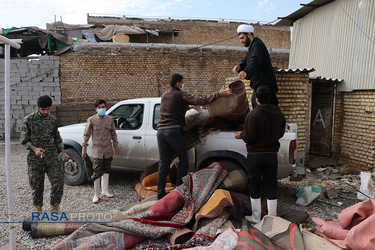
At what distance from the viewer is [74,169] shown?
582cm

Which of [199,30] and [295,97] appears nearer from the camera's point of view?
[295,97]

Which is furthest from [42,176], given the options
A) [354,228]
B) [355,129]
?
[355,129]

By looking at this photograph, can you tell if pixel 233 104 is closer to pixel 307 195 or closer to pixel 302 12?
pixel 307 195

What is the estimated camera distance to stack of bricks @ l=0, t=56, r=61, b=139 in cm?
1267

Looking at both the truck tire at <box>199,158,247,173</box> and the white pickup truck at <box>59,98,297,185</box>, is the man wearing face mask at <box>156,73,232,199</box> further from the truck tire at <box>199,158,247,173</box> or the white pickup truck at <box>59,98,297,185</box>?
the truck tire at <box>199,158,247,173</box>

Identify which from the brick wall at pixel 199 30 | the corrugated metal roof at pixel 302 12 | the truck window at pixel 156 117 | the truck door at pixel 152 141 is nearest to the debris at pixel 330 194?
the truck door at pixel 152 141

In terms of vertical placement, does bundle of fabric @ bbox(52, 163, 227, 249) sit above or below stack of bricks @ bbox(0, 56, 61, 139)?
below

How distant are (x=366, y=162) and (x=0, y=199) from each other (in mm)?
8597

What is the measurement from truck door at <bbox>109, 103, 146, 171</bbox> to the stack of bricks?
9.22 meters

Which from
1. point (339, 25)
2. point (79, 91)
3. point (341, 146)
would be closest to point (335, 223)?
point (341, 146)

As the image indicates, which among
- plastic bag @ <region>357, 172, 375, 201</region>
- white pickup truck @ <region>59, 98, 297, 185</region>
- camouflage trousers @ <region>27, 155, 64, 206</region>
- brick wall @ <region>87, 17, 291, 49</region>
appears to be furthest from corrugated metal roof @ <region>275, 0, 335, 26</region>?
brick wall @ <region>87, 17, 291, 49</region>

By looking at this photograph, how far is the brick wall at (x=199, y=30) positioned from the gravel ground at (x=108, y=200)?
15.6 m

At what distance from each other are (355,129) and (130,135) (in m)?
6.31

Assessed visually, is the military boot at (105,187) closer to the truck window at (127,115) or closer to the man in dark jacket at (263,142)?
the truck window at (127,115)
